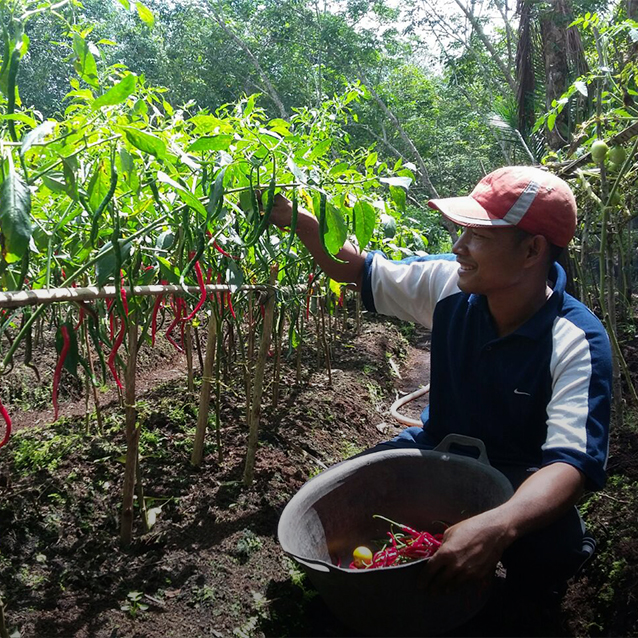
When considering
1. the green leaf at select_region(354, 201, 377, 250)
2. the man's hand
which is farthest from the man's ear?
the man's hand

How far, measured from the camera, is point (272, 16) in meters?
13.4

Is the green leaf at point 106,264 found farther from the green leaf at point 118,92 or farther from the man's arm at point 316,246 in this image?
the man's arm at point 316,246

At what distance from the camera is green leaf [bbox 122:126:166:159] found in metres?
0.87

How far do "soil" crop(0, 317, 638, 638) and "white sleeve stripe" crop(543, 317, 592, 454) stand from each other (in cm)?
48

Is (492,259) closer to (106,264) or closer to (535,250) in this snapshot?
(535,250)

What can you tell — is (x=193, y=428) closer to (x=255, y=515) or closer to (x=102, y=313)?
(x=255, y=515)

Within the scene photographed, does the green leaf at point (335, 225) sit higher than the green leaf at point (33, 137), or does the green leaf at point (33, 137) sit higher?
the green leaf at point (33, 137)

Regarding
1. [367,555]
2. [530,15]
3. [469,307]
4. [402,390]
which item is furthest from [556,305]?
[530,15]

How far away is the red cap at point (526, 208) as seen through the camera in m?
1.53

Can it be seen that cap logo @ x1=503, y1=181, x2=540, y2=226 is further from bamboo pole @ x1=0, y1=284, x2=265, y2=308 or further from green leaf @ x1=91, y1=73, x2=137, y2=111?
green leaf @ x1=91, y1=73, x2=137, y2=111

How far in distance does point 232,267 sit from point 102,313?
0.39m

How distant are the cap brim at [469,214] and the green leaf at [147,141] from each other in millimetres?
869

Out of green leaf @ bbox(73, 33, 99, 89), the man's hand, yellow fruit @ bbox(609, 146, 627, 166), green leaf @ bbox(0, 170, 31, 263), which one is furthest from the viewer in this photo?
yellow fruit @ bbox(609, 146, 627, 166)

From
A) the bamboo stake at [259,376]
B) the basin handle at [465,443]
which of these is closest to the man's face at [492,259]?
the basin handle at [465,443]
